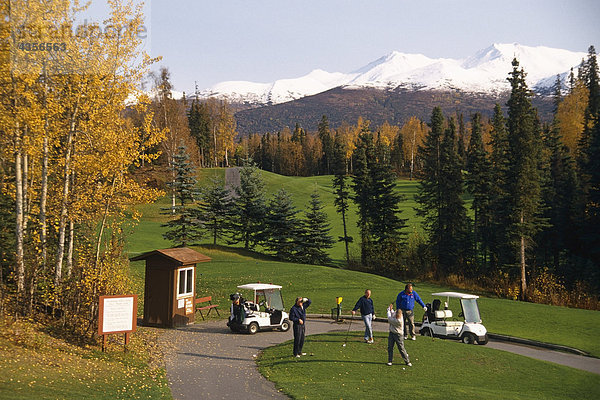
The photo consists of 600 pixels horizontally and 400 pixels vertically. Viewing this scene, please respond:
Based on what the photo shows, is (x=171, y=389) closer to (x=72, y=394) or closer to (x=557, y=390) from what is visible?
(x=72, y=394)

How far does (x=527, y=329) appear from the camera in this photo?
84.3 ft

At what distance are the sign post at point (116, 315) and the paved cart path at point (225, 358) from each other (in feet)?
6.12

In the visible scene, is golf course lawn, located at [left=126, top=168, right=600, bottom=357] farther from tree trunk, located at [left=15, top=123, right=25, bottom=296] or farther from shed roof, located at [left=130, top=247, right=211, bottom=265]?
tree trunk, located at [left=15, top=123, right=25, bottom=296]

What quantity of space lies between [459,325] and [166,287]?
13.6 metres

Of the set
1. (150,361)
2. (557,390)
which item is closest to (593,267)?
(557,390)

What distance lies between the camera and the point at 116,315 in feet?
57.1

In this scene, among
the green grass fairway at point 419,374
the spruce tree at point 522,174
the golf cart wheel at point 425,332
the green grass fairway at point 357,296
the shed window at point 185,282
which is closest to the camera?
the green grass fairway at point 419,374

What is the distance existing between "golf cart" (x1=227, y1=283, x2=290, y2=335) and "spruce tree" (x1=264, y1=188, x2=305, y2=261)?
28318 millimetres

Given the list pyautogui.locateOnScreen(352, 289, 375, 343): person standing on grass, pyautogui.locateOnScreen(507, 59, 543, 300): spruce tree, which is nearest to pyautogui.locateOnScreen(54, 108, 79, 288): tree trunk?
pyautogui.locateOnScreen(352, 289, 375, 343): person standing on grass

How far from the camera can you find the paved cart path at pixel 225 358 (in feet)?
46.4

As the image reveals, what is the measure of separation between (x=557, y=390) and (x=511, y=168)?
30.2 meters

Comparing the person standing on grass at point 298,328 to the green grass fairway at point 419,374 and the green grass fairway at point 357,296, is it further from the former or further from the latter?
the green grass fairway at point 357,296

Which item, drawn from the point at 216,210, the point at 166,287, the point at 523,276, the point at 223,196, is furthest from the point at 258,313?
the point at 223,196

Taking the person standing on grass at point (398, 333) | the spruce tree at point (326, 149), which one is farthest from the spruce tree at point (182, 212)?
the spruce tree at point (326, 149)
